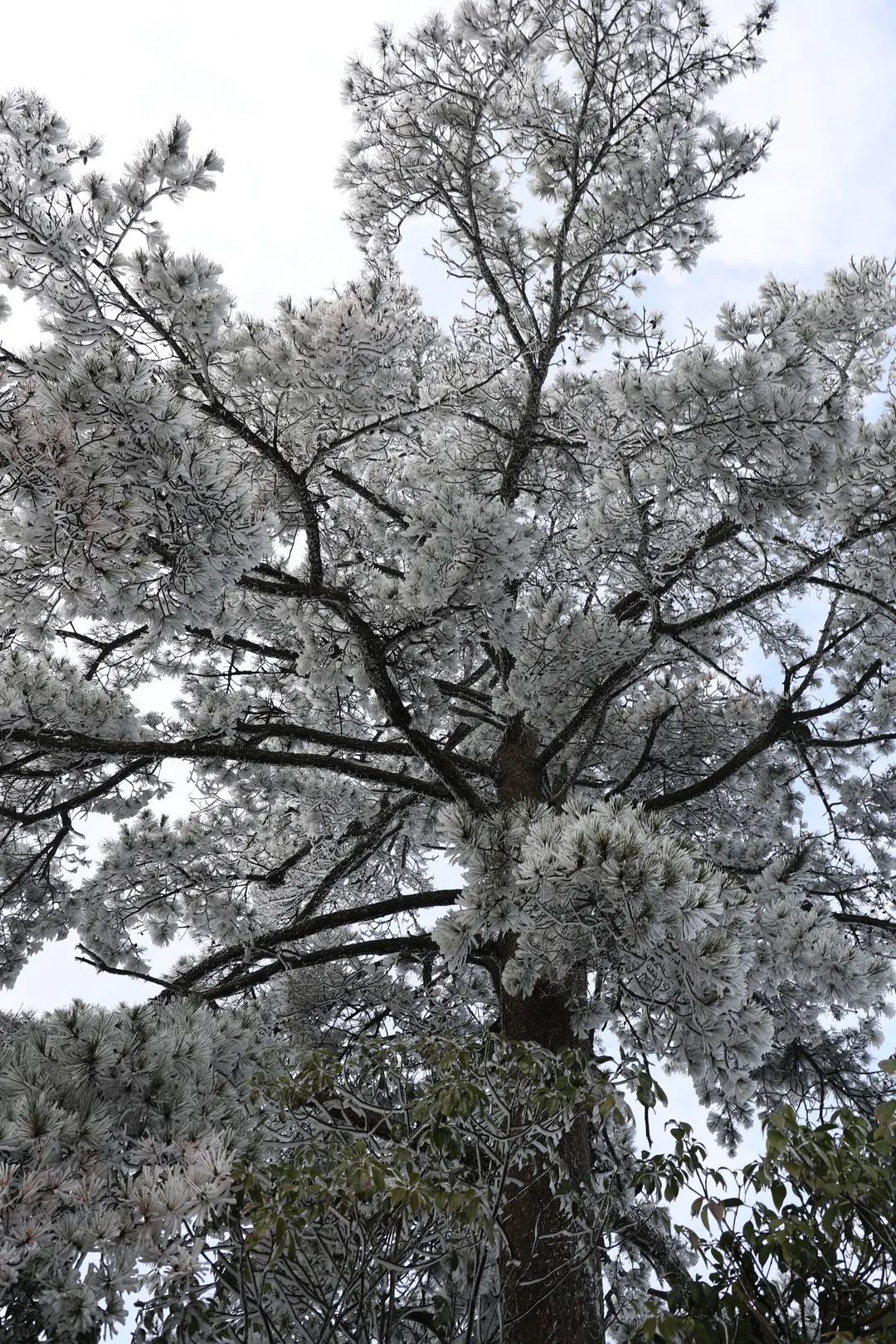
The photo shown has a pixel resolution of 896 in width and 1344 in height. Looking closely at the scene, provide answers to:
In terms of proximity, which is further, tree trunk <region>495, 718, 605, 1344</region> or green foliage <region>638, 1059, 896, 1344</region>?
tree trunk <region>495, 718, 605, 1344</region>

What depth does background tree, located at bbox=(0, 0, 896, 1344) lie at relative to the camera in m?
2.88

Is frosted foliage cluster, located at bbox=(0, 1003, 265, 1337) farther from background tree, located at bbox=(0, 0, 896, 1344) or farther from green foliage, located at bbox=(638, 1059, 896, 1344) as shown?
green foliage, located at bbox=(638, 1059, 896, 1344)

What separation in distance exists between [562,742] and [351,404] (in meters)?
2.24

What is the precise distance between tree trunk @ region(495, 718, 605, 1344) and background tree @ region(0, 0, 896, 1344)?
0.03 meters

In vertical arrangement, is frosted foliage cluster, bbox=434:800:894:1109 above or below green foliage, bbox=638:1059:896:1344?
above

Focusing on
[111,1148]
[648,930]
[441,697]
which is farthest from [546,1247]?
[441,697]

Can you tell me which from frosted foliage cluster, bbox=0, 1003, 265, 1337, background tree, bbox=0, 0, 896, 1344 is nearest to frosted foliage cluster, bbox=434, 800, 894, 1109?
background tree, bbox=0, 0, 896, 1344

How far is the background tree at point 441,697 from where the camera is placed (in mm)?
2885

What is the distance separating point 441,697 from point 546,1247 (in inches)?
103

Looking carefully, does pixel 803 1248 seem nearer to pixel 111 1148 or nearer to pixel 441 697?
pixel 111 1148

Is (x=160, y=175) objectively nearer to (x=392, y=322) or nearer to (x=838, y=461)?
(x=392, y=322)

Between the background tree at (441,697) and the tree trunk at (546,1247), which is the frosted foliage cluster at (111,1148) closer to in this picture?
the background tree at (441,697)

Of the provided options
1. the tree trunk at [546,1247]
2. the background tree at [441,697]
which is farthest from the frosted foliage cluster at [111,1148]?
the tree trunk at [546,1247]

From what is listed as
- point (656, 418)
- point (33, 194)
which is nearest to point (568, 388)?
point (656, 418)
